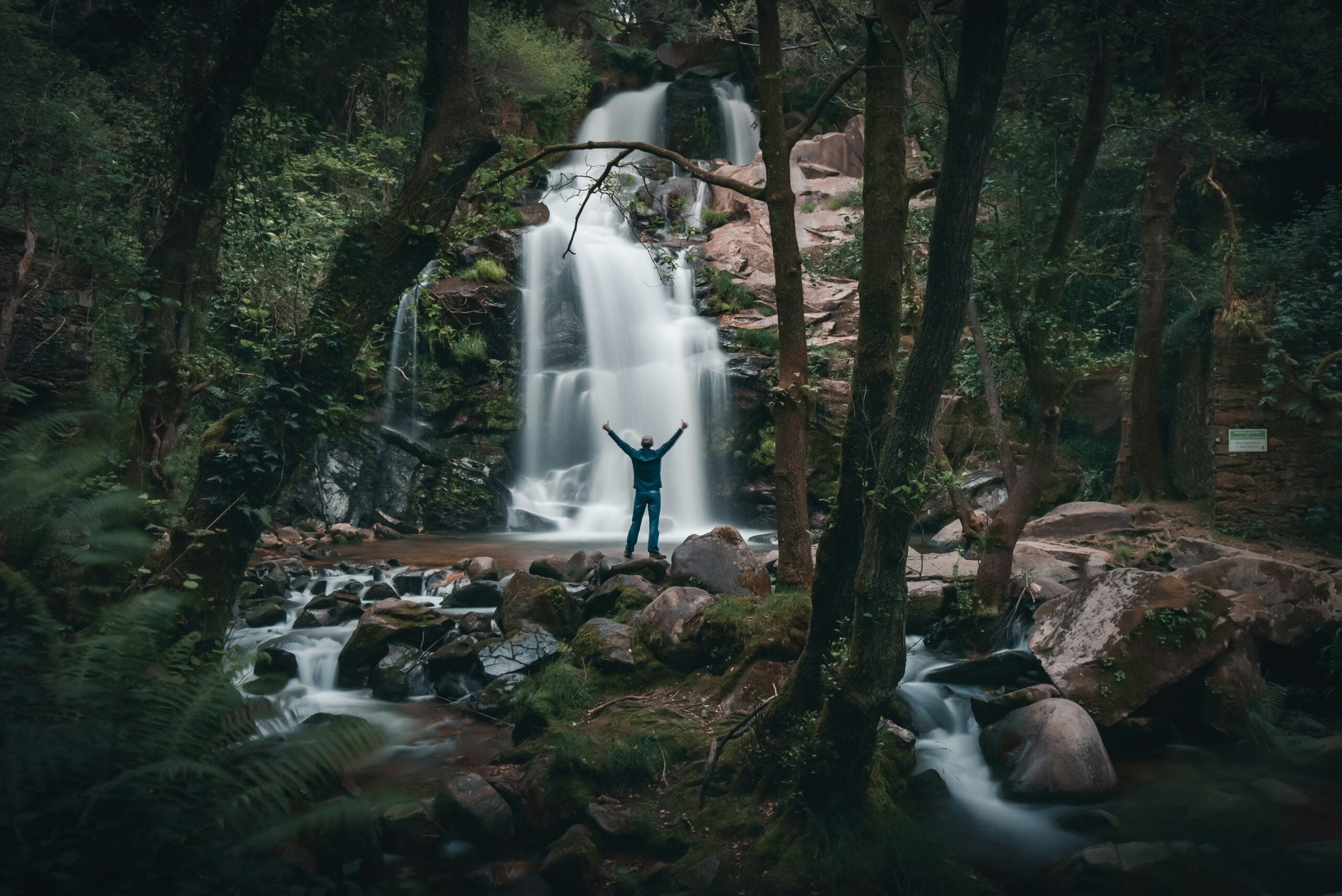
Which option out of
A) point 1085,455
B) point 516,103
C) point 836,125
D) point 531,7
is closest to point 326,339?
point 531,7

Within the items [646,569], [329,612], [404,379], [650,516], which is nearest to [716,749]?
[646,569]

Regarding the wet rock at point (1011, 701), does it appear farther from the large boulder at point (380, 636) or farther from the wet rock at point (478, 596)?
the wet rock at point (478, 596)

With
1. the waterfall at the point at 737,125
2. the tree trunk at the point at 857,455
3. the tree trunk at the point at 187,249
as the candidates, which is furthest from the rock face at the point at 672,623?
the waterfall at the point at 737,125

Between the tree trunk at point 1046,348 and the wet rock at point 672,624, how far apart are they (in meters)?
3.10

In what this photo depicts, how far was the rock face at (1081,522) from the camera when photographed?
39.6 feet

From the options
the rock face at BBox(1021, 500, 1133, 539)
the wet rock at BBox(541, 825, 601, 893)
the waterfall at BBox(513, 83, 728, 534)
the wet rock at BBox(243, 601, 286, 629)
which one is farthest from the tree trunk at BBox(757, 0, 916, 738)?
the waterfall at BBox(513, 83, 728, 534)

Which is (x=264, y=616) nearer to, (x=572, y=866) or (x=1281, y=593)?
(x=572, y=866)

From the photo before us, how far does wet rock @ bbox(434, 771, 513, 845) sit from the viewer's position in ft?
15.8

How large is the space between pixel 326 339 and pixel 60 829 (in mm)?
3992

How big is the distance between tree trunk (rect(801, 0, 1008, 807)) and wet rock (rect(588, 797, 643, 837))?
3.43ft

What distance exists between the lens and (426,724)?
6.67 meters

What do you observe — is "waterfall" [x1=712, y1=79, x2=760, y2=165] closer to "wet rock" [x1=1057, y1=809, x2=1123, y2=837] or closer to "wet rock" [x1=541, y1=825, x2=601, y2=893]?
"wet rock" [x1=1057, y1=809, x2=1123, y2=837]

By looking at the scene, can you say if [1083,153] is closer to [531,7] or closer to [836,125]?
[531,7]

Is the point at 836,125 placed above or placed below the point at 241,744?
above
